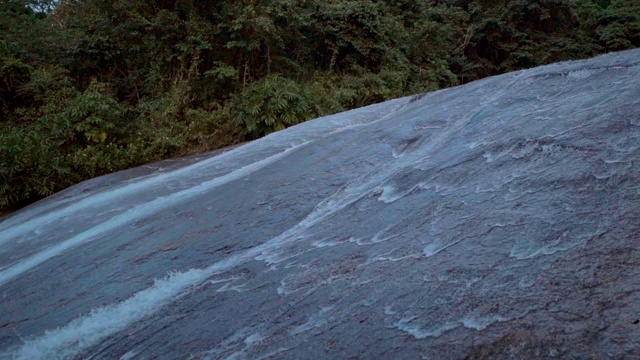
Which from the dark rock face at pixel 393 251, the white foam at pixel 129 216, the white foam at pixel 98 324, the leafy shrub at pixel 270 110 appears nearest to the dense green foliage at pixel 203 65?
the leafy shrub at pixel 270 110

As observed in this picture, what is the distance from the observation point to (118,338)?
2.46m

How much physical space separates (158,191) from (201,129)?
4.59 m

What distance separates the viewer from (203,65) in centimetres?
1092

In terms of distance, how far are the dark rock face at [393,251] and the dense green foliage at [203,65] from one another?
4.40m

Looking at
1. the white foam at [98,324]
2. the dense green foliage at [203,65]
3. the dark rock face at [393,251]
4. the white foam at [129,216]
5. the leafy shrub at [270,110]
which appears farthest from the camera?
the leafy shrub at [270,110]

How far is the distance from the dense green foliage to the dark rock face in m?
4.40

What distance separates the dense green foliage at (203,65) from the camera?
28.3 feet

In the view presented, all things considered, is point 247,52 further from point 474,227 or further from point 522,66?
point 474,227

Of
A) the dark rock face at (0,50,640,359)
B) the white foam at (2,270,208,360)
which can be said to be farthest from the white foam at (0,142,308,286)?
the white foam at (2,270,208,360)

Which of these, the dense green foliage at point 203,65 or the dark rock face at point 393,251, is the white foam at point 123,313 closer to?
the dark rock face at point 393,251

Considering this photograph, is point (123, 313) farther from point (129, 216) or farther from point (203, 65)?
point (203, 65)

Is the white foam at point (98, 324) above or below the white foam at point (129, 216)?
below

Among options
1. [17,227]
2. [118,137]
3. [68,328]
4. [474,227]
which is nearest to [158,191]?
[17,227]

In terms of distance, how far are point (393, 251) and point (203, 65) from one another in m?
9.40
